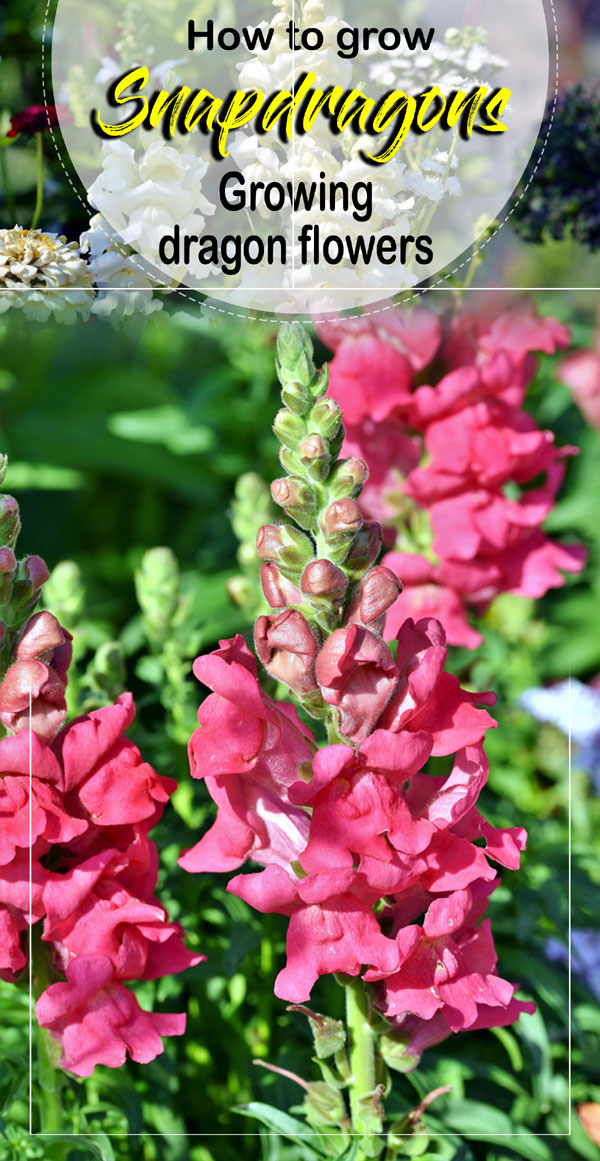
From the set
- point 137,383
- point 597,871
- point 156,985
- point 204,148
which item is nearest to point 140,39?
point 204,148

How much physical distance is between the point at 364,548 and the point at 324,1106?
453 millimetres

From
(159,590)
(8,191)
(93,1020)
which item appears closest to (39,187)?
(8,191)

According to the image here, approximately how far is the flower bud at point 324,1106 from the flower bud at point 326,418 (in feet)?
1.72

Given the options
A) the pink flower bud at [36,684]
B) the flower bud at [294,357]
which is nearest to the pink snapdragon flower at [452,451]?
the flower bud at [294,357]

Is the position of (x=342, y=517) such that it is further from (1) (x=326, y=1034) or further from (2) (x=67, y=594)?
(2) (x=67, y=594)

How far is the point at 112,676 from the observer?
1239 mm

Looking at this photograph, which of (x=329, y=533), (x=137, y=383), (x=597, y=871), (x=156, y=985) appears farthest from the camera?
(x=137, y=383)

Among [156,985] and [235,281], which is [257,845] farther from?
[235,281]

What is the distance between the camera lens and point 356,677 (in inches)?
33.7

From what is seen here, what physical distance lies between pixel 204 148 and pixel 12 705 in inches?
20.5

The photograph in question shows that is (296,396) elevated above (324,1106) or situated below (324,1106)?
above

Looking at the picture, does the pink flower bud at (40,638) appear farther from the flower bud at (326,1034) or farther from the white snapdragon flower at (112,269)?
the white snapdragon flower at (112,269)

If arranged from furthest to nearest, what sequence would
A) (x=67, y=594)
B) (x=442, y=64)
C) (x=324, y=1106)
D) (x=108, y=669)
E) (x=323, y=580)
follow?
(x=67, y=594) → (x=108, y=669) → (x=442, y=64) → (x=324, y=1106) → (x=323, y=580)

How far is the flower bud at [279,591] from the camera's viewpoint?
35.1 inches
